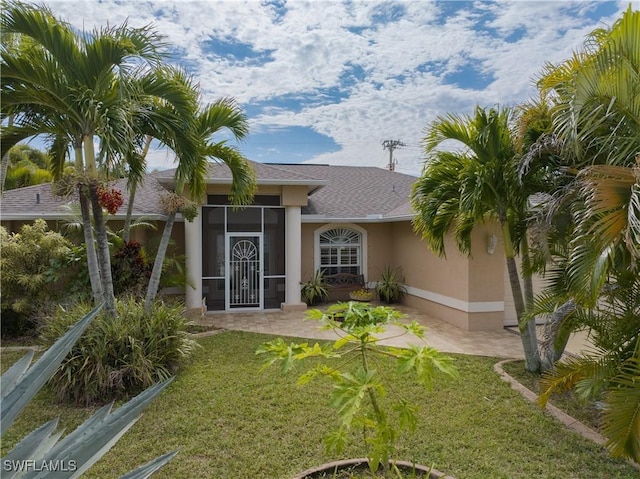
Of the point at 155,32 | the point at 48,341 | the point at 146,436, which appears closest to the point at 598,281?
the point at 146,436

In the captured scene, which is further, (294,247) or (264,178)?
(294,247)

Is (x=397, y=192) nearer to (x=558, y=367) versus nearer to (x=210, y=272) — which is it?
(x=210, y=272)

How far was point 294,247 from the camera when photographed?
13.6m

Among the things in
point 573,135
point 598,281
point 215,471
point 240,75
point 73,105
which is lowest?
point 215,471

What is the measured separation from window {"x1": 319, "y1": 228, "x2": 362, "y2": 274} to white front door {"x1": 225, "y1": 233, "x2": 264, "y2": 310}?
2.81m

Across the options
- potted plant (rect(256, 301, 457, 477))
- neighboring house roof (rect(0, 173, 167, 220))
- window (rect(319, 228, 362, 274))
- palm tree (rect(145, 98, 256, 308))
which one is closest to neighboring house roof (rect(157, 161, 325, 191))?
neighboring house roof (rect(0, 173, 167, 220))

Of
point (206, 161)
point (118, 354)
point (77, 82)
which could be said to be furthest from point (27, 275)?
point (77, 82)

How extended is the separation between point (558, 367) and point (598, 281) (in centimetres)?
202

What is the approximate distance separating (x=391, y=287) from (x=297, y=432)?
9918mm

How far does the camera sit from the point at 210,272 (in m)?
13.6

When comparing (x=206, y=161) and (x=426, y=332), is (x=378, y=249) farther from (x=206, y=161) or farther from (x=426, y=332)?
(x=206, y=161)

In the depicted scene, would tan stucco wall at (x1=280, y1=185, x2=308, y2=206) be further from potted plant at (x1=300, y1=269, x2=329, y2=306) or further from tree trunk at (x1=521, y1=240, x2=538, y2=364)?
tree trunk at (x1=521, y1=240, x2=538, y2=364)

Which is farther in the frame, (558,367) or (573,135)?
(558,367)

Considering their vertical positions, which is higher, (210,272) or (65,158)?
(65,158)
